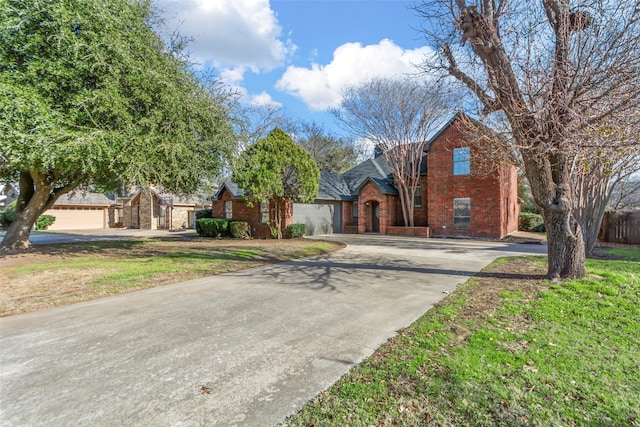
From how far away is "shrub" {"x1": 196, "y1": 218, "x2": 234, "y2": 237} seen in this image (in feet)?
61.7

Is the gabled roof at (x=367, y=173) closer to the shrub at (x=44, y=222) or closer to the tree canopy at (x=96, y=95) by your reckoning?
the tree canopy at (x=96, y=95)

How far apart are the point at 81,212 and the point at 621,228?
3988 centimetres

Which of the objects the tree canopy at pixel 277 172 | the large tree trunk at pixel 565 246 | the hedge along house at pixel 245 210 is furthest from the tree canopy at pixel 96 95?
the large tree trunk at pixel 565 246

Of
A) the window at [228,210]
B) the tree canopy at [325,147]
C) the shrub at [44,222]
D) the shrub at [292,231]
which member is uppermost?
the tree canopy at [325,147]

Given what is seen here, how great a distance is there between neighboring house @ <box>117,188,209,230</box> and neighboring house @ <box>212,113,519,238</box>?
918cm

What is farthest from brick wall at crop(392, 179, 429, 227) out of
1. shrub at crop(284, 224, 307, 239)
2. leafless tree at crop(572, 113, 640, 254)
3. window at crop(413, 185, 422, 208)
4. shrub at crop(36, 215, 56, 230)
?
shrub at crop(36, 215, 56, 230)

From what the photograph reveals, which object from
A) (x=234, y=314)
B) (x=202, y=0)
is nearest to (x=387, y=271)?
(x=234, y=314)

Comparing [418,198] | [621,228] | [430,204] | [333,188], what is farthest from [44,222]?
[621,228]

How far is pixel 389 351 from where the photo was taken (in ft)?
11.7

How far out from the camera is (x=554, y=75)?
552cm

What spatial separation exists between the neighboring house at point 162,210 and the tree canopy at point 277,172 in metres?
14.1

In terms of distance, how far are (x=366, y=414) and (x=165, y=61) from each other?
11.3 metres

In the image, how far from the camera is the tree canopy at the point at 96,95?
789 cm

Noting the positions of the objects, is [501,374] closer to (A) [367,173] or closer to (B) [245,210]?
(B) [245,210]
